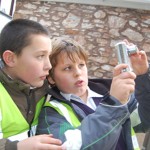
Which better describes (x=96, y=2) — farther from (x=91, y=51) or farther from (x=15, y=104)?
(x=15, y=104)

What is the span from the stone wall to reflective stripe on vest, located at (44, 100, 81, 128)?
3768 millimetres

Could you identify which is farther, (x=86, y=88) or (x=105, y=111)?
(x=86, y=88)

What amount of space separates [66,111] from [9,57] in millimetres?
279

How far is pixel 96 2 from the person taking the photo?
4746mm

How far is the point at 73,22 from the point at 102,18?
49 cm

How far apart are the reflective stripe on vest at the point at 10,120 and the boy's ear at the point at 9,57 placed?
10cm

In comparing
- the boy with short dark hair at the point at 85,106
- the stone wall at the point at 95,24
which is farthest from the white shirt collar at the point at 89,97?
the stone wall at the point at 95,24

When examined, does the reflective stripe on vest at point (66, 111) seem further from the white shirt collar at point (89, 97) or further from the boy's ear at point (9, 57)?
the boy's ear at point (9, 57)

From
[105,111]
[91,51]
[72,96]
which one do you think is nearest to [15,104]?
[72,96]

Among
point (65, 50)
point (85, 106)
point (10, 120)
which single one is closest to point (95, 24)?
point (65, 50)

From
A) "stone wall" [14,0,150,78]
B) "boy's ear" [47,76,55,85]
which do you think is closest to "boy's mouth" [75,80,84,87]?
"boy's ear" [47,76,55,85]

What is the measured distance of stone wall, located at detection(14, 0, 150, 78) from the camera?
4.76 metres

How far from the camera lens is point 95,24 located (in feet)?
15.7

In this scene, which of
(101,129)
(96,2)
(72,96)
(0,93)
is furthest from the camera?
(96,2)
